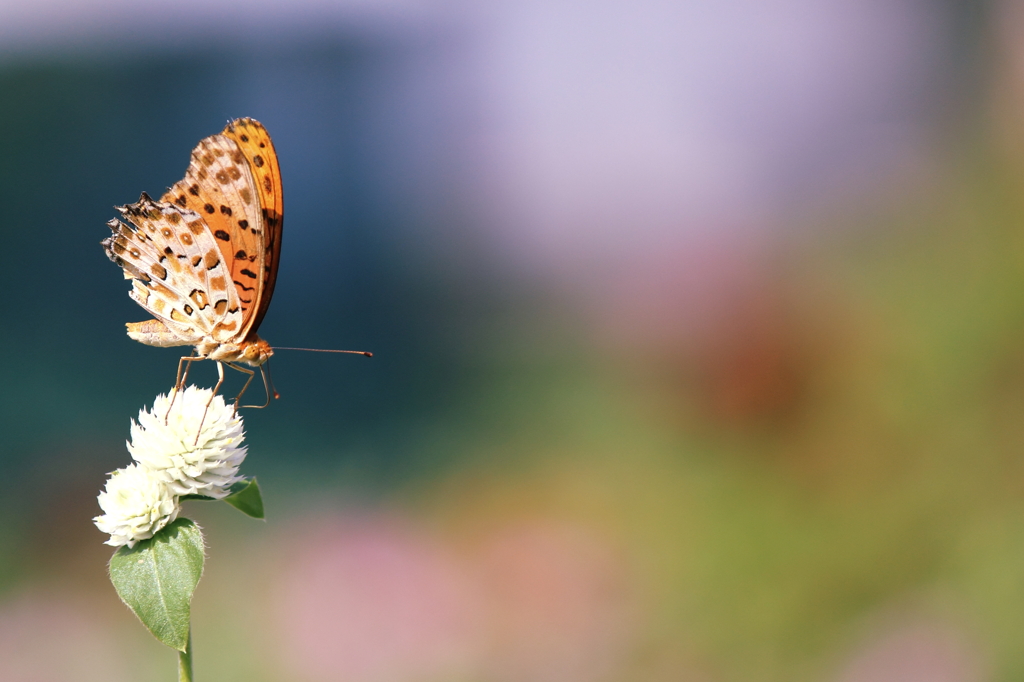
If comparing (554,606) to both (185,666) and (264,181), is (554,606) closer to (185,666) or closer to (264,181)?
(264,181)

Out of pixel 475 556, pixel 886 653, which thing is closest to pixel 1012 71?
pixel 886 653

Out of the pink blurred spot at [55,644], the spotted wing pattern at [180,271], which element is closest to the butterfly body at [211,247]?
the spotted wing pattern at [180,271]

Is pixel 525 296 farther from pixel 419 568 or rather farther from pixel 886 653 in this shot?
pixel 886 653

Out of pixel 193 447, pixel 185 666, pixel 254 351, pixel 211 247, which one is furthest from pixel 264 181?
pixel 185 666

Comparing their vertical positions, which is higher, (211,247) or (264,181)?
(264,181)

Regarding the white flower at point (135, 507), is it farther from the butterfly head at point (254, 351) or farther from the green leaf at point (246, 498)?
the butterfly head at point (254, 351)

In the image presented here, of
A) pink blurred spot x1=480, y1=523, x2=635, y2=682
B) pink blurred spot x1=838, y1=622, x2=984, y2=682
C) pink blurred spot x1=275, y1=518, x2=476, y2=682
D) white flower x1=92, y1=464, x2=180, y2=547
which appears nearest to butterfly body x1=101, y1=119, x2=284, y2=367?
white flower x1=92, y1=464, x2=180, y2=547

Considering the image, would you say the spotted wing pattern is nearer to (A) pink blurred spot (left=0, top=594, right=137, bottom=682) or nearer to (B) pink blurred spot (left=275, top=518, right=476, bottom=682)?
(B) pink blurred spot (left=275, top=518, right=476, bottom=682)
